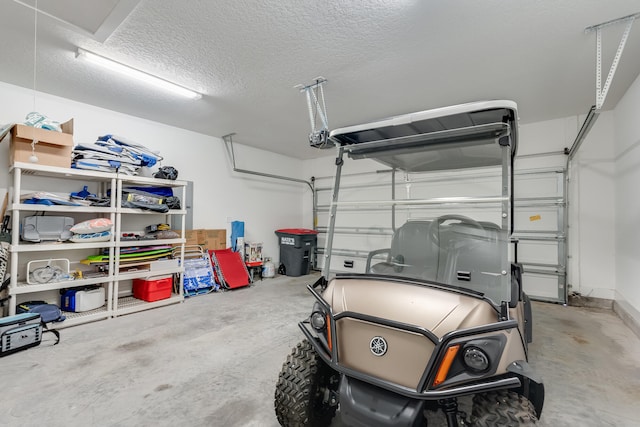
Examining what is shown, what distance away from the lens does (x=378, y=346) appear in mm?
1201

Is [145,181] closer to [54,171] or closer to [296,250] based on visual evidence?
[54,171]

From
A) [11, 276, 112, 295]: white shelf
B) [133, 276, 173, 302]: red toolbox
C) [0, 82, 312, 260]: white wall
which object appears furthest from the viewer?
[133, 276, 173, 302]: red toolbox

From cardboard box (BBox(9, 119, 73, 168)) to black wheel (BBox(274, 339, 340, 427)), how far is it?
367 centimetres

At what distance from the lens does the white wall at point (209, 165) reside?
368 centimetres

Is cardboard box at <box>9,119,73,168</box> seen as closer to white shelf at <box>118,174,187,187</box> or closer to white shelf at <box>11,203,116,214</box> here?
white shelf at <box>11,203,116,214</box>

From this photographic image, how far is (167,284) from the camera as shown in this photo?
416 centimetres

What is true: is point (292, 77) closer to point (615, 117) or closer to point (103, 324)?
point (103, 324)

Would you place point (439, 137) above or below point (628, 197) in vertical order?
above

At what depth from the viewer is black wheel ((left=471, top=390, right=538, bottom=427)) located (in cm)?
107

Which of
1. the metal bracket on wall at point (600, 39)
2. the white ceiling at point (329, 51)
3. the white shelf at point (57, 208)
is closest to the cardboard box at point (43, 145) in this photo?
the white shelf at point (57, 208)

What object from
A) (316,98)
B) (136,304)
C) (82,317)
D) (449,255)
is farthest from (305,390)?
(136,304)

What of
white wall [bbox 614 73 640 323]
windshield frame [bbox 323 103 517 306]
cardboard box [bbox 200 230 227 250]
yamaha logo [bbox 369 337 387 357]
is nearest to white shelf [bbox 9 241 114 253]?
cardboard box [bbox 200 230 227 250]

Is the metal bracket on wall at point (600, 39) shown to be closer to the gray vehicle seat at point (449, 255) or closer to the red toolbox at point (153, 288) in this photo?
the gray vehicle seat at point (449, 255)

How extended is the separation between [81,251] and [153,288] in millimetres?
1091
